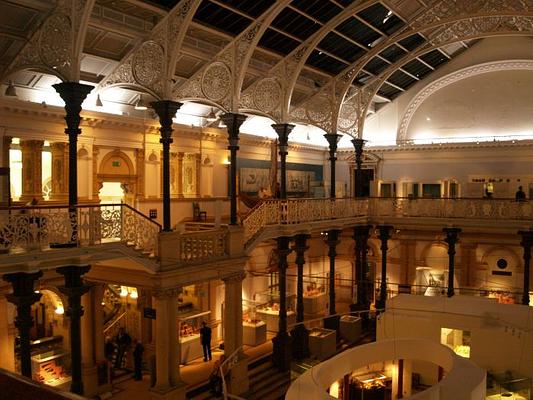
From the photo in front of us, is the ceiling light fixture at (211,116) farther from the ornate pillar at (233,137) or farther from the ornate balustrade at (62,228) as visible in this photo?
the ornate balustrade at (62,228)

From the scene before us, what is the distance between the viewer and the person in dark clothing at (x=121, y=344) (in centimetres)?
1791

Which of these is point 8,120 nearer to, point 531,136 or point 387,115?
point 387,115

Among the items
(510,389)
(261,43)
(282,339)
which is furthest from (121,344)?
(510,389)

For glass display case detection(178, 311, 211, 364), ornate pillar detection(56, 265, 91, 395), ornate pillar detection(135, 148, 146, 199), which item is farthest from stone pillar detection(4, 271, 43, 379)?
ornate pillar detection(135, 148, 146, 199)

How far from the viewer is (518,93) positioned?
938 inches

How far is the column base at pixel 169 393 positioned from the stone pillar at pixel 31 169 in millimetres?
A: 6306

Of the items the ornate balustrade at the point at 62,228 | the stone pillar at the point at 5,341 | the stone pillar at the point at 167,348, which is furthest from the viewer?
the stone pillar at the point at 5,341

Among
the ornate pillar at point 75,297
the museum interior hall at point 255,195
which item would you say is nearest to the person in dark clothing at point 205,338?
the museum interior hall at point 255,195

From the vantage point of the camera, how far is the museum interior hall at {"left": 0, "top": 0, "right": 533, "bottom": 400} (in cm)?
1142

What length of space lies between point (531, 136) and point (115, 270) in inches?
Answer: 767

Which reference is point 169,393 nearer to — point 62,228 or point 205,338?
point 205,338

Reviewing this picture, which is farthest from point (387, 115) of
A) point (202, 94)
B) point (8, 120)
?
point (8, 120)

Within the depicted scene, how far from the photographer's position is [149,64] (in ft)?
43.5

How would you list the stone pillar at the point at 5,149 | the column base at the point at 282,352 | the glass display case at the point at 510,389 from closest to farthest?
the glass display case at the point at 510,389 → the stone pillar at the point at 5,149 → the column base at the point at 282,352
